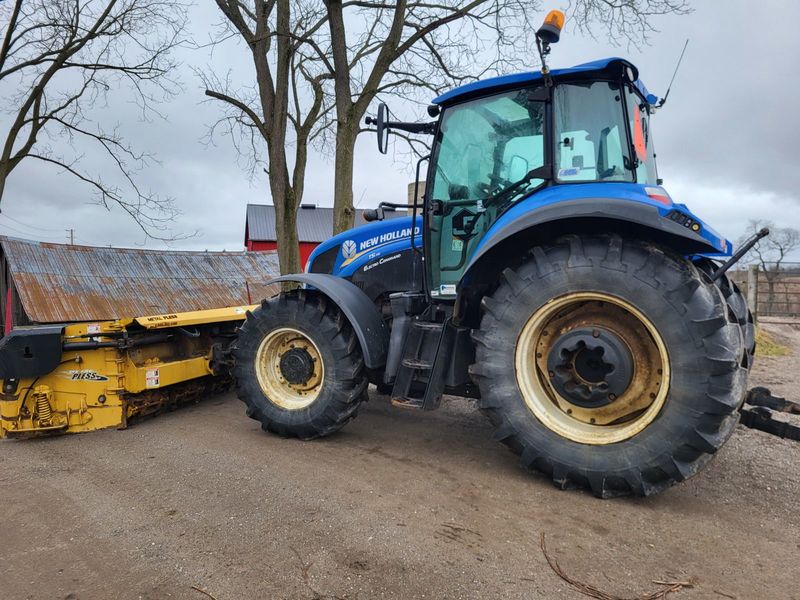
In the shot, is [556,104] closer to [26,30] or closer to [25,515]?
[25,515]

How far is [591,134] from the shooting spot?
323 centimetres

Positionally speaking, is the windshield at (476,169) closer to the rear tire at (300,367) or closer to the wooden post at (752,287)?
the rear tire at (300,367)

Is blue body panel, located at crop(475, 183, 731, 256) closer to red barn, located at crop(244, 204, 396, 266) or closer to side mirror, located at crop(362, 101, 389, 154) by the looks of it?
side mirror, located at crop(362, 101, 389, 154)

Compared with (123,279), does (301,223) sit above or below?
above

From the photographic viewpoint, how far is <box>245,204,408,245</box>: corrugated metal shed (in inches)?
1356

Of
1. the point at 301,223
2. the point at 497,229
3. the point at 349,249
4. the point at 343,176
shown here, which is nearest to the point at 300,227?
the point at 301,223

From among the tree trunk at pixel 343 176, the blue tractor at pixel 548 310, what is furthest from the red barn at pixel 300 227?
the blue tractor at pixel 548 310

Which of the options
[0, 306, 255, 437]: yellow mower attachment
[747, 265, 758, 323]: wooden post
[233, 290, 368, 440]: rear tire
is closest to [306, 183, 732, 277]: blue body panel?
[233, 290, 368, 440]: rear tire

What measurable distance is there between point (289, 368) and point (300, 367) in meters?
0.11

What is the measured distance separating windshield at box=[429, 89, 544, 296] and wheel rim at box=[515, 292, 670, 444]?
88 cm

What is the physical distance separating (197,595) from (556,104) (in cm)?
328

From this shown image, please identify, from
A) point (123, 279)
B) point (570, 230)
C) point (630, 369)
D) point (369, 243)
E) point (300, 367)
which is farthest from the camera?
point (123, 279)

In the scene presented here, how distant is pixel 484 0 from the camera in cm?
994

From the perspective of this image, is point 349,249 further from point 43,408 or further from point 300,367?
point 43,408
